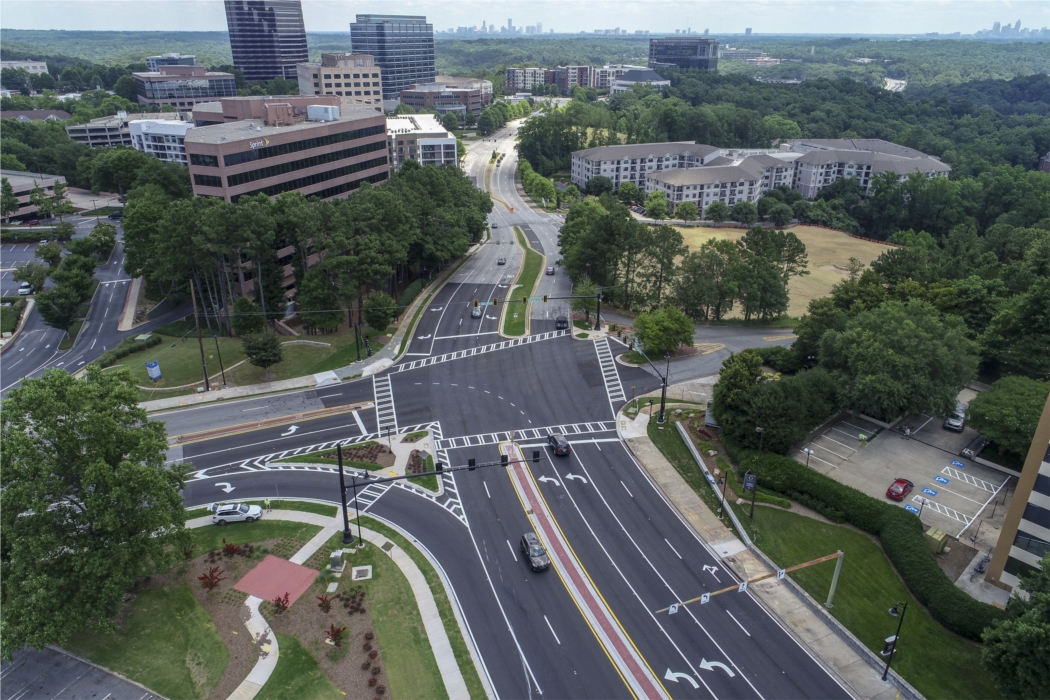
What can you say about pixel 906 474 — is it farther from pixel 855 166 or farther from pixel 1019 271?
pixel 855 166

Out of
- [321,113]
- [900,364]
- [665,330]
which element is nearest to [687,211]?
[321,113]

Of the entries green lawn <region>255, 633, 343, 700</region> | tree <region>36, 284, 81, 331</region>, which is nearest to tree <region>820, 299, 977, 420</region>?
green lawn <region>255, 633, 343, 700</region>

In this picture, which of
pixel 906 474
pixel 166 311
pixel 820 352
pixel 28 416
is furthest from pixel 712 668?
pixel 166 311

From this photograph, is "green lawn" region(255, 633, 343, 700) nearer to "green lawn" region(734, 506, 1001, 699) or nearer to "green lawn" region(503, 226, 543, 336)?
"green lawn" region(734, 506, 1001, 699)

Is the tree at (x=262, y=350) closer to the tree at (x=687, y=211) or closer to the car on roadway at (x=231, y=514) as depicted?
the car on roadway at (x=231, y=514)

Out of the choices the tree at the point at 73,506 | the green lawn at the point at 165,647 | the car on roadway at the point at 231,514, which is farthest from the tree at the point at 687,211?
the green lawn at the point at 165,647

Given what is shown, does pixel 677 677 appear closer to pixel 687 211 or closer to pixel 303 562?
pixel 303 562
